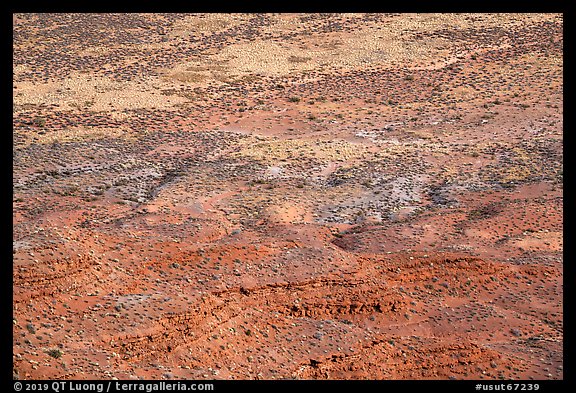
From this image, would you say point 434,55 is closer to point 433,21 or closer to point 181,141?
point 433,21

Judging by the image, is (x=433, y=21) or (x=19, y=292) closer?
(x=19, y=292)

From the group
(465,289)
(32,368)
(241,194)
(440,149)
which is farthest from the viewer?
Answer: (440,149)

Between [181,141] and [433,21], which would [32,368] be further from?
[433,21]

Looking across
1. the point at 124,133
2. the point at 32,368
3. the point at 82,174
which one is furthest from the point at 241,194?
the point at 32,368

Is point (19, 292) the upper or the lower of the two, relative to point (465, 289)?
upper

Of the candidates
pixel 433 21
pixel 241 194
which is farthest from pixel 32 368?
pixel 433 21

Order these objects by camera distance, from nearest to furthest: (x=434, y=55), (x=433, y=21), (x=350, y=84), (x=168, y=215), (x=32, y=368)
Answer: (x=32, y=368), (x=168, y=215), (x=350, y=84), (x=434, y=55), (x=433, y=21)
